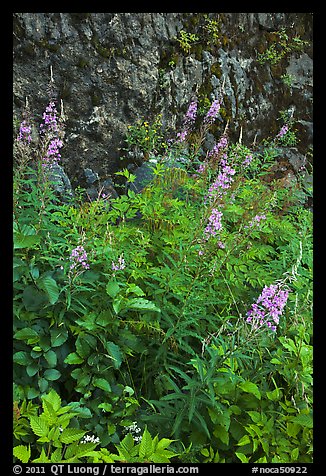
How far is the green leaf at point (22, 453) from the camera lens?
2.06 meters

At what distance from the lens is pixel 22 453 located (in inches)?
82.4

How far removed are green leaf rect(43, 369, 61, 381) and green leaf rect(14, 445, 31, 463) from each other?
42 cm

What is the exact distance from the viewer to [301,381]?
254cm

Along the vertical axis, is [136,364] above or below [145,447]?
below

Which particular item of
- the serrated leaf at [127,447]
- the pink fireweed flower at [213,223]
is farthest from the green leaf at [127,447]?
the pink fireweed flower at [213,223]

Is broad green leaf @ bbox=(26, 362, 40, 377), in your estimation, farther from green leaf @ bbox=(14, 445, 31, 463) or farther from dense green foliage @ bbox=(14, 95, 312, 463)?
green leaf @ bbox=(14, 445, 31, 463)

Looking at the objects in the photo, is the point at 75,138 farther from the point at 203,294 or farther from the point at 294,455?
the point at 294,455

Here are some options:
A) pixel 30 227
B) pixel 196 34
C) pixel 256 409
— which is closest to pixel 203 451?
pixel 256 409

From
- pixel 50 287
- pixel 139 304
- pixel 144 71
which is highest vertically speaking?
pixel 144 71

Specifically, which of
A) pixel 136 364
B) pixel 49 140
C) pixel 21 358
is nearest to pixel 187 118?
A: pixel 49 140

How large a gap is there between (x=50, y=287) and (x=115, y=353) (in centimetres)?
59

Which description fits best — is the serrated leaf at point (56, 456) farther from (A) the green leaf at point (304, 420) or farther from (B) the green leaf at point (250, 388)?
(A) the green leaf at point (304, 420)

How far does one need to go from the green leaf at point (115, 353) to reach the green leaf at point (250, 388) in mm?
766

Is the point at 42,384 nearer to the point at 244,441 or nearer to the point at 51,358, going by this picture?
the point at 51,358
